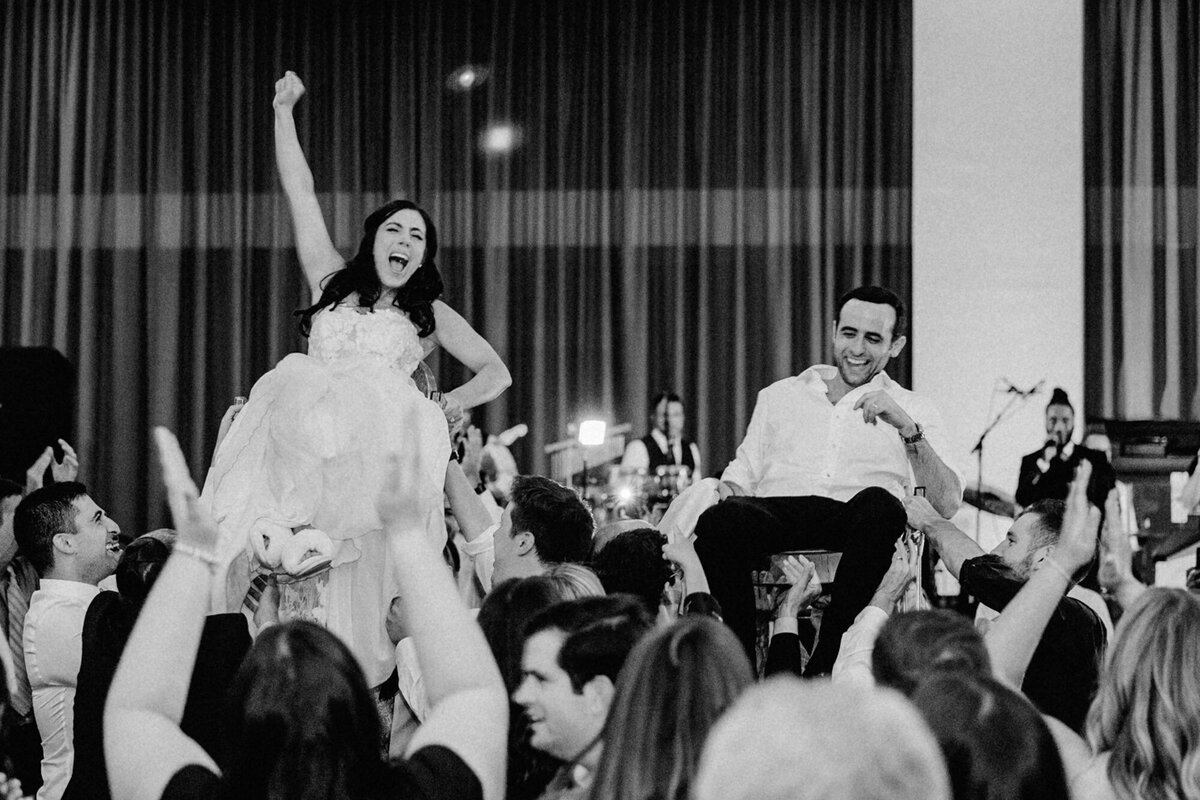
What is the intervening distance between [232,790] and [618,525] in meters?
2.07

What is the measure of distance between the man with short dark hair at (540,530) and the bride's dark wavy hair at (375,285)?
0.69 metres

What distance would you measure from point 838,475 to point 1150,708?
2129 millimetres

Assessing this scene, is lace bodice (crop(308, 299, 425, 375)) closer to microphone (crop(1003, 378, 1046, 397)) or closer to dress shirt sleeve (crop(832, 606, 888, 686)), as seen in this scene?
dress shirt sleeve (crop(832, 606, 888, 686))

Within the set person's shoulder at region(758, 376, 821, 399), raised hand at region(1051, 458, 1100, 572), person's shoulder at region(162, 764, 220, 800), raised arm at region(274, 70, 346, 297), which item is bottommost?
person's shoulder at region(162, 764, 220, 800)

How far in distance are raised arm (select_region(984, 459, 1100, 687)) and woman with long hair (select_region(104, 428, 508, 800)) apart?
77 cm

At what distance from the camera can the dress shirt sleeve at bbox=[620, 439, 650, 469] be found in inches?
343

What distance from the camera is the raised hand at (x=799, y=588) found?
121 inches

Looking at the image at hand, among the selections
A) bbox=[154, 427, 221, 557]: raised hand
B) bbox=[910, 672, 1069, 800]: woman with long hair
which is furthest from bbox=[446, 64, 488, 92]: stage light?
bbox=[910, 672, 1069, 800]: woman with long hair

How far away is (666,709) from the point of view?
4.76ft

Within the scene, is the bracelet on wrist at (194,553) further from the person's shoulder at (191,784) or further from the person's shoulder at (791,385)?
the person's shoulder at (791,385)

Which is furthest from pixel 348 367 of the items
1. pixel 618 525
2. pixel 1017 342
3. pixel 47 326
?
pixel 47 326

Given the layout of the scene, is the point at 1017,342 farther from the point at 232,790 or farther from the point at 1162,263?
the point at 232,790

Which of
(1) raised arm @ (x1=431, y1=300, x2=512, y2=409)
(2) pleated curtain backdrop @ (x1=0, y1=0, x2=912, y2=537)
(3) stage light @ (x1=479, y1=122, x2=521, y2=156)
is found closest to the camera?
(1) raised arm @ (x1=431, y1=300, x2=512, y2=409)

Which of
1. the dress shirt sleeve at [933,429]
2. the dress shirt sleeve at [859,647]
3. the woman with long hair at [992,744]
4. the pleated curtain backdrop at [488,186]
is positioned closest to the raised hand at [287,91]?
the dress shirt sleeve at [933,429]
